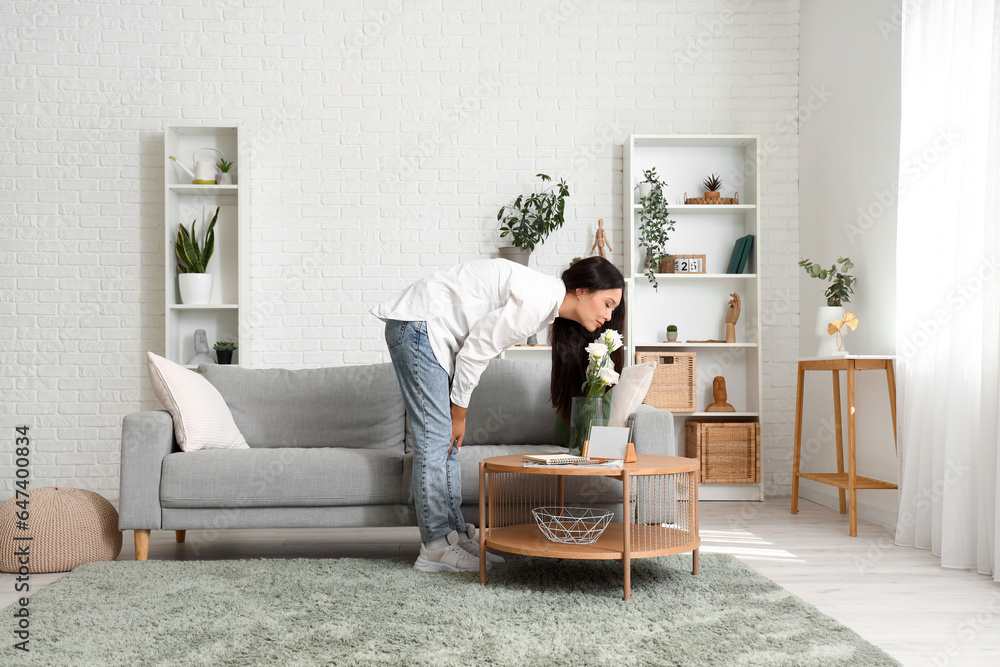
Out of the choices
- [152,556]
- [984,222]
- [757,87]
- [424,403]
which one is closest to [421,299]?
[424,403]

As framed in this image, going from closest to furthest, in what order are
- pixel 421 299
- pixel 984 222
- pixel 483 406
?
pixel 421 299, pixel 984 222, pixel 483 406

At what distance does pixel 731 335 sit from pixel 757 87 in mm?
1535

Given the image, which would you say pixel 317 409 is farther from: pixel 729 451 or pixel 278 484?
pixel 729 451

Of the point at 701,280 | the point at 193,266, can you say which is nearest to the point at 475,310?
the point at 193,266

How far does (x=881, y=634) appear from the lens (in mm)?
2166

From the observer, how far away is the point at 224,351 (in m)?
4.56

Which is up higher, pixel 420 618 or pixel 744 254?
pixel 744 254

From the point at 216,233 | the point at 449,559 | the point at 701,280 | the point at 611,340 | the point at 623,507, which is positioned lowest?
the point at 449,559

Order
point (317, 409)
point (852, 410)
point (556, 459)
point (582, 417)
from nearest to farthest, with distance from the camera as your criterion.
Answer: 1. point (556, 459)
2. point (582, 417)
3. point (317, 409)
4. point (852, 410)

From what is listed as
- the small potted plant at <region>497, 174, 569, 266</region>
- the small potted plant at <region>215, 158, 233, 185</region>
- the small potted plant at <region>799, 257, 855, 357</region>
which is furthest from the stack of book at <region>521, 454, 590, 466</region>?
the small potted plant at <region>215, 158, 233, 185</region>

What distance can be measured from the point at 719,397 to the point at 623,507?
7.88 feet

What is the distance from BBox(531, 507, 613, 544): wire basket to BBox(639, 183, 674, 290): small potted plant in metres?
2.06

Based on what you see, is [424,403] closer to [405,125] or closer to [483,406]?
[483,406]

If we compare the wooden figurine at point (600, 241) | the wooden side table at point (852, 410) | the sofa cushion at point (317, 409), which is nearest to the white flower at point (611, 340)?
the sofa cushion at point (317, 409)
